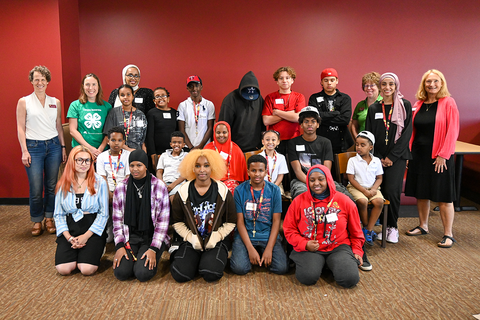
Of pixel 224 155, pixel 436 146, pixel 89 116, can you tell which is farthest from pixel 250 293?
pixel 89 116

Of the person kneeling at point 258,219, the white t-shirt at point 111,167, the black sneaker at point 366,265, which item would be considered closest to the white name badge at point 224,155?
the person kneeling at point 258,219

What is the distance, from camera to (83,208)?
3133mm

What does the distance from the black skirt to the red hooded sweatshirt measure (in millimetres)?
1324

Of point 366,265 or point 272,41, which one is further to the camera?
point 272,41

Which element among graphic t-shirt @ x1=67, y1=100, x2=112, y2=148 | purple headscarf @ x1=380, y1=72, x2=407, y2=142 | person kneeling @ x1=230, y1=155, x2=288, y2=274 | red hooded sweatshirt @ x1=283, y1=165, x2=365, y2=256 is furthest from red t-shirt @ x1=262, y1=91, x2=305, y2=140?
graphic t-shirt @ x1=67, y1=100, x2=112, y2=148

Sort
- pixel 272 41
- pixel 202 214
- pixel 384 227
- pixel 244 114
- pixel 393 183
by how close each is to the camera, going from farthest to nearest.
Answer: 1. pixel 272 41
2. pixel 244 114
3. pixel 393 183
4. pixel 384 227
5. pixel 202 214

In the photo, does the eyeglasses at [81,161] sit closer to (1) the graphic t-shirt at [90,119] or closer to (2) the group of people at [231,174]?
(2) the group of people at [231,174]

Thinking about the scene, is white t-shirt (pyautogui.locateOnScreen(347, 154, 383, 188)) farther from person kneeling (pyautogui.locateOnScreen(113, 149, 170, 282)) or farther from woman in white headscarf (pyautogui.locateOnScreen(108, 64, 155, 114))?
woman in white headscarf (pyautogui.locateOnScreen(108, 64, 155, 114))

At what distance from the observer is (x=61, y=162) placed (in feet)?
13.5

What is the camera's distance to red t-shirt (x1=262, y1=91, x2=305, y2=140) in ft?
13.6

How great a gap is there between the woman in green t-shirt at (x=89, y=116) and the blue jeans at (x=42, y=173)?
300 millimetres

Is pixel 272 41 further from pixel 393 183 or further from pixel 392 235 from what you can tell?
pixel 392 235

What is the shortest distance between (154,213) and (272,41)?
3518 millimetres

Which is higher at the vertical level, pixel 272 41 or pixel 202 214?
pixel 272 41
